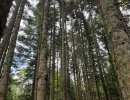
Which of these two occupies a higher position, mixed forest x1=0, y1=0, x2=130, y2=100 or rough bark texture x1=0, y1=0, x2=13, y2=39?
mixed forest x1=0, y1=0, x2=130, y2=100

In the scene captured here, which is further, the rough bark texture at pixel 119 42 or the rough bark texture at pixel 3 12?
the rough bark texture at pixel 119 42

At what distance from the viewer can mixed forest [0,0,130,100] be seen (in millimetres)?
2246

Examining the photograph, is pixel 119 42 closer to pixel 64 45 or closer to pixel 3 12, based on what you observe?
pixel 3 12

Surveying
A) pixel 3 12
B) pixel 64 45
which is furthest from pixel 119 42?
pixel 64 45

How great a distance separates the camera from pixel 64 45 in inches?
448

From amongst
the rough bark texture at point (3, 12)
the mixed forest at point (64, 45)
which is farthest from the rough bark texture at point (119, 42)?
the rough bark texture at point (3, 12)

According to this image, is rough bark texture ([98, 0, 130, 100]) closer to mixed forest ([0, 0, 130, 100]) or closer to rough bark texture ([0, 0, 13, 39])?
mixed forest ([0, 0, 130, 100])

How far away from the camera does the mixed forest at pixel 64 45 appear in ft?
7.37

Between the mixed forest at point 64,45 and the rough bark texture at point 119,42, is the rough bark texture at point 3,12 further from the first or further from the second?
the rough bark texture at point 119,42

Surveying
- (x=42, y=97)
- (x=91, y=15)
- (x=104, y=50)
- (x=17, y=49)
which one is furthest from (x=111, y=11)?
(x=104, y=50)

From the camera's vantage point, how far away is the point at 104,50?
50.9ft

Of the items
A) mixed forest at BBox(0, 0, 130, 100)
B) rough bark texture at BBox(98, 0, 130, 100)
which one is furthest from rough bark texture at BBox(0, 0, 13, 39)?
rough bark texture at BBox(98, 0, 130, 100)

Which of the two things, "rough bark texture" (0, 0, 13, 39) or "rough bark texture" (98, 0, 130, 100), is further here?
"rough bark texture" (98, 0, 130, 100)

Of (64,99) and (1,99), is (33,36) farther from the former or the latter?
(1,99)
